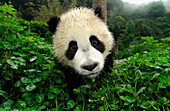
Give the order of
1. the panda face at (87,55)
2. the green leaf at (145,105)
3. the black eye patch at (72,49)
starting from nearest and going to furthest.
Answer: the green leaf at (145,105) < the panda face at (87,55) < the black eye patch at (72,49)

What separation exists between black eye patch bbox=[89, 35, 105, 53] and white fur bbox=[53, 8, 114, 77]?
0.17 feet

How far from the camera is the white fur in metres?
A: 1.49

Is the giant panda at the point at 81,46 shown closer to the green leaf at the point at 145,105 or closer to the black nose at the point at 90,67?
the black nose at the point at 90,67

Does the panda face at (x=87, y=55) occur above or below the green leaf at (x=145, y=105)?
above

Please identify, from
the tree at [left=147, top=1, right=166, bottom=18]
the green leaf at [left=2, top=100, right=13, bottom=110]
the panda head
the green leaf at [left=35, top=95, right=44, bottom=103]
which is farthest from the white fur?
the tree at [left=147, top=1, right=166, bottom=18]

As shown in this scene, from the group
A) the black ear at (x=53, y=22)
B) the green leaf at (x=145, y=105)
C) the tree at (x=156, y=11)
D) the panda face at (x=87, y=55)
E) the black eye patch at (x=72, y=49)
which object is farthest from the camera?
the tree at (x=156, y=11)

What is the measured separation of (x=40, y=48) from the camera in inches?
86.9

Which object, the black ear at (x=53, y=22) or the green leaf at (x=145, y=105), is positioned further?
the black ear at (x=53, y=22)

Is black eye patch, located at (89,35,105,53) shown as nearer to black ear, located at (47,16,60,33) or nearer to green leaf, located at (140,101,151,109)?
black ear, located at (47,16,60,33)

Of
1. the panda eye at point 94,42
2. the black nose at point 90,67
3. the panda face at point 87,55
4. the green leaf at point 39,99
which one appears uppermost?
the panda eye at point 94,42

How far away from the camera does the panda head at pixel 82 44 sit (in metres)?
1.45

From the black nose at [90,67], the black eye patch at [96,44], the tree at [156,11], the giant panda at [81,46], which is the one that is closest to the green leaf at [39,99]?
the giant panda at [81,46]

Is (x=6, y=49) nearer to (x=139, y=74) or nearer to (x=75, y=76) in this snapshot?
(x=75, y=76)

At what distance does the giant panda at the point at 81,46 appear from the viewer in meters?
1.48
